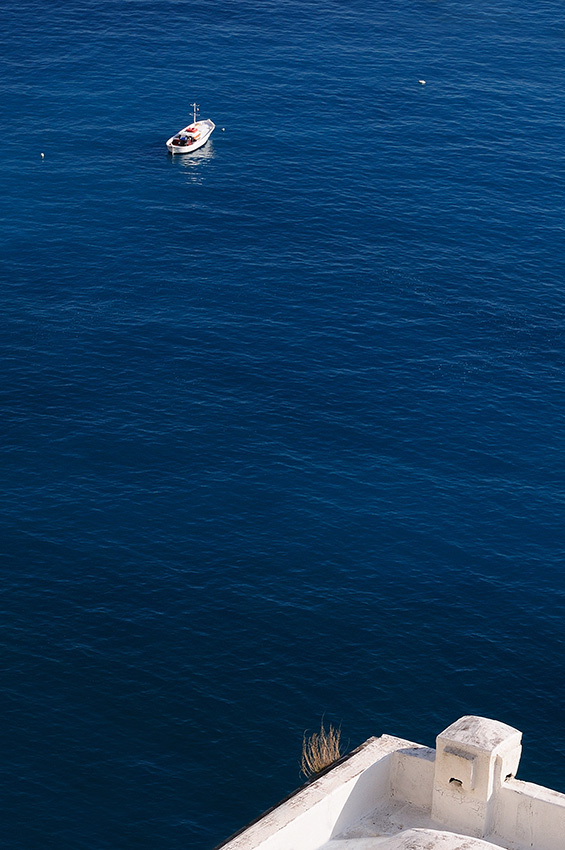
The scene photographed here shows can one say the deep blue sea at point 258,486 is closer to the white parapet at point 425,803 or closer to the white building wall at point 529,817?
the white parapet at point 425,803

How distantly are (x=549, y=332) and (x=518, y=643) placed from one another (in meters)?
58.7

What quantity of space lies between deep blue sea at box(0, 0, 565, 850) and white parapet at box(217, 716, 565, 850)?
31.4 metres

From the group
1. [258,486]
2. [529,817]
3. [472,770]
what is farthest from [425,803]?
[258,486]

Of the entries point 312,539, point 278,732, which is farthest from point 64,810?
point 312,539

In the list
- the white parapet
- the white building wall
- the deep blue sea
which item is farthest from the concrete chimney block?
the deep blue sea

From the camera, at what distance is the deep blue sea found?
109000 millimetres

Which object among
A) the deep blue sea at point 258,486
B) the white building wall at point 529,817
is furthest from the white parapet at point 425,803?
the deep blue sea at point 258,486

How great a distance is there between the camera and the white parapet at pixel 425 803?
218ft

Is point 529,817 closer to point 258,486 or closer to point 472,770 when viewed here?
point 472,770

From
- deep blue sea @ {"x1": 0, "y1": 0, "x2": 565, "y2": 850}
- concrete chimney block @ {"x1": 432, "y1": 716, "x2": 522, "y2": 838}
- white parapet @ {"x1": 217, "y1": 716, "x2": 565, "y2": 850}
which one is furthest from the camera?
deep blue sea @ {"x1": 0, "y1": 0, "x2": 565, "y2": 850}

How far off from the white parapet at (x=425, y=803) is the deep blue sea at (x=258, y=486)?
31.4 metres

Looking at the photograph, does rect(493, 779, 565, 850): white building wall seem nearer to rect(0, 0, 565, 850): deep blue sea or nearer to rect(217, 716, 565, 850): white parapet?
rect(217, 716, 565, 850): white parapet

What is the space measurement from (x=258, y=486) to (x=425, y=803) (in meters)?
67.4

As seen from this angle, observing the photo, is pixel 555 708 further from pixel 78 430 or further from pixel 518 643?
pixel 78 430
